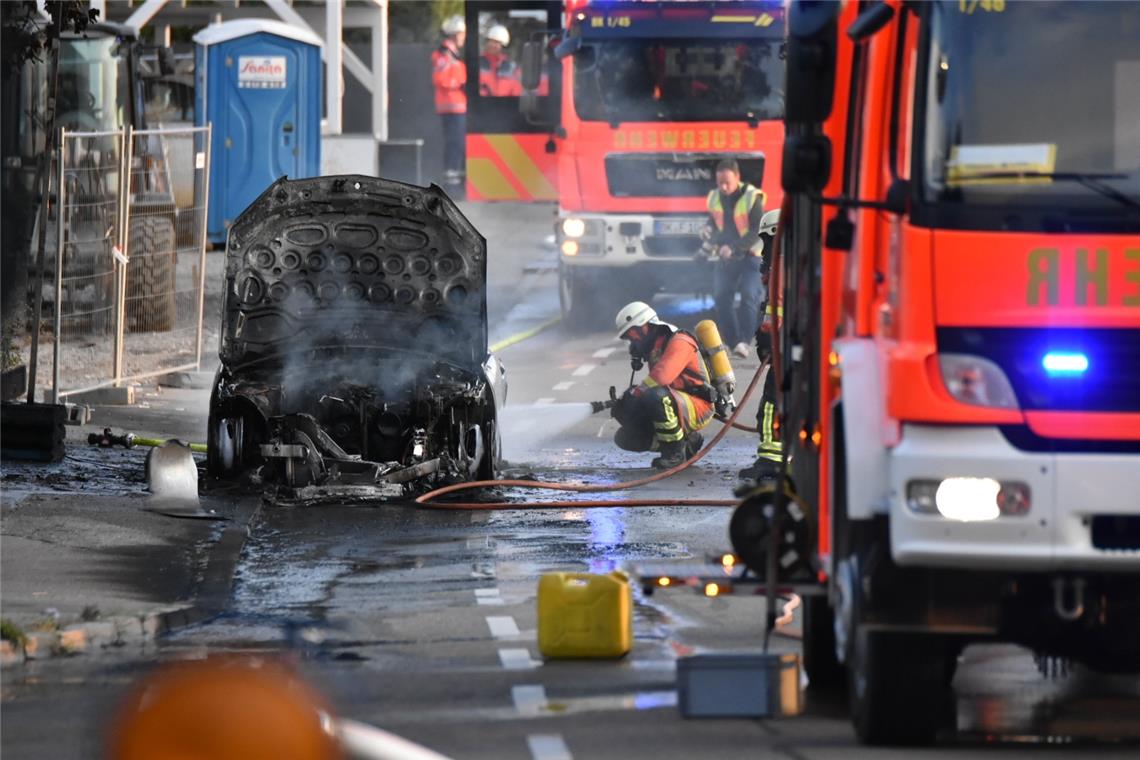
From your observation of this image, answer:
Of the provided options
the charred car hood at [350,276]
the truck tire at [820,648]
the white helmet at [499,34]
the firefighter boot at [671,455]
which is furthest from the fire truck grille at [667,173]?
the truck tire at [820,648]

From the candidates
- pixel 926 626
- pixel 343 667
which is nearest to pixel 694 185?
pixel 343 667

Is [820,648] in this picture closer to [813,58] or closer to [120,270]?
[813,58]

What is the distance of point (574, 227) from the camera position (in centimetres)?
2417

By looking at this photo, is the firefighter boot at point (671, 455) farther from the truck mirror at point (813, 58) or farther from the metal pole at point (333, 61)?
the metal pole at point (333, 61)

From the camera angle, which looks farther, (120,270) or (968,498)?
(120,270)

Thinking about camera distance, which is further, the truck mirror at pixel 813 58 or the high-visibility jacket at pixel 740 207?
the high-visibility jacket at pixel 740 207

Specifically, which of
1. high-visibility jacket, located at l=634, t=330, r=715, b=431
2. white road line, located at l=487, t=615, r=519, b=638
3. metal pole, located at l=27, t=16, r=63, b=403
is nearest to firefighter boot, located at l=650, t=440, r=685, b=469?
high-visibility jacket, located at l=634, t=330, r=715, b=431

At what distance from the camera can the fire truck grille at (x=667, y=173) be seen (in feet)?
78.5

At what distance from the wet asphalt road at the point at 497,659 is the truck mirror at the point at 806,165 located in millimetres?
1593

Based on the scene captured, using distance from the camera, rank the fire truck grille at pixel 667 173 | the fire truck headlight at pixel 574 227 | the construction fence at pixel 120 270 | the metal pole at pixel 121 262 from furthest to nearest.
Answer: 1. the fire truck headlight at pixel 574 227
2. the fire truck grille at pixel 667 173
3. the construction fence at pixel 120 270
4. the metal pole at pixel 121 262

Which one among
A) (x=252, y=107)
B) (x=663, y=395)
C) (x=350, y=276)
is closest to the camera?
(x=350, y=276)

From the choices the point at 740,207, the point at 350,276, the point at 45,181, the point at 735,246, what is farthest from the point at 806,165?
the point at 740,207

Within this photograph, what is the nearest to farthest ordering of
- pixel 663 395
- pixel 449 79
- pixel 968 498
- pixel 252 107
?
pixel 968 498
pixel 663 395
pixel 252 107
pixel 449 79

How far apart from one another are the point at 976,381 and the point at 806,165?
0.91 metres
